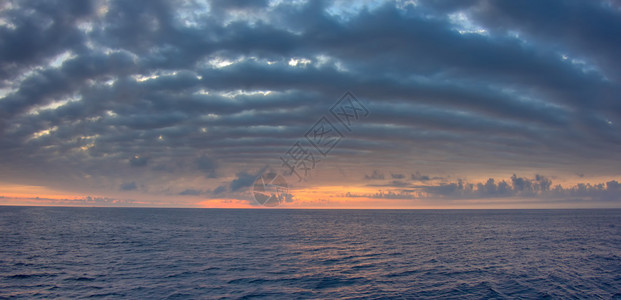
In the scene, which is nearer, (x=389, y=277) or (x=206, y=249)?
(x=389, y=277)

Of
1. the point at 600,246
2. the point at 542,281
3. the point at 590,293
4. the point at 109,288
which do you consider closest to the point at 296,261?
the point at 109,288

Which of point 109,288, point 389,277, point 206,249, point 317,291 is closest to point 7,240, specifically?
point 206,249

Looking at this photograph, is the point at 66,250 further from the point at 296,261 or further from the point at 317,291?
the point at 317,291

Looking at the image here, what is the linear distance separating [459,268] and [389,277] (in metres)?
12.4

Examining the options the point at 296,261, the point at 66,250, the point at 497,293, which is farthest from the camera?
the point at 66,250

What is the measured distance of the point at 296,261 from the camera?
176ft

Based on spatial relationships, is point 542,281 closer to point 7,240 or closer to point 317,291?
point 317,291

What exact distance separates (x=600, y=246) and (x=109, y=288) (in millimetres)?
89410

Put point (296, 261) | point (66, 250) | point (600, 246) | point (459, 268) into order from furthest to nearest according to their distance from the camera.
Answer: point (600, 246) < point (66, 250) < point (296, 261) < point (459, 268)

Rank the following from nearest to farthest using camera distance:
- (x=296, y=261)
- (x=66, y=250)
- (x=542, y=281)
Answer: (x=542, y=281) < (x=296, y=261) < (x=66, y=250)

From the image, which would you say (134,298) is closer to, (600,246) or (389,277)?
(389,277)

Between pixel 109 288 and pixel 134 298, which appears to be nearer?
pixel 134 298

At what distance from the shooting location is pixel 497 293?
36.2 metres

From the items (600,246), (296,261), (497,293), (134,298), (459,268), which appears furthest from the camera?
(600,246)
